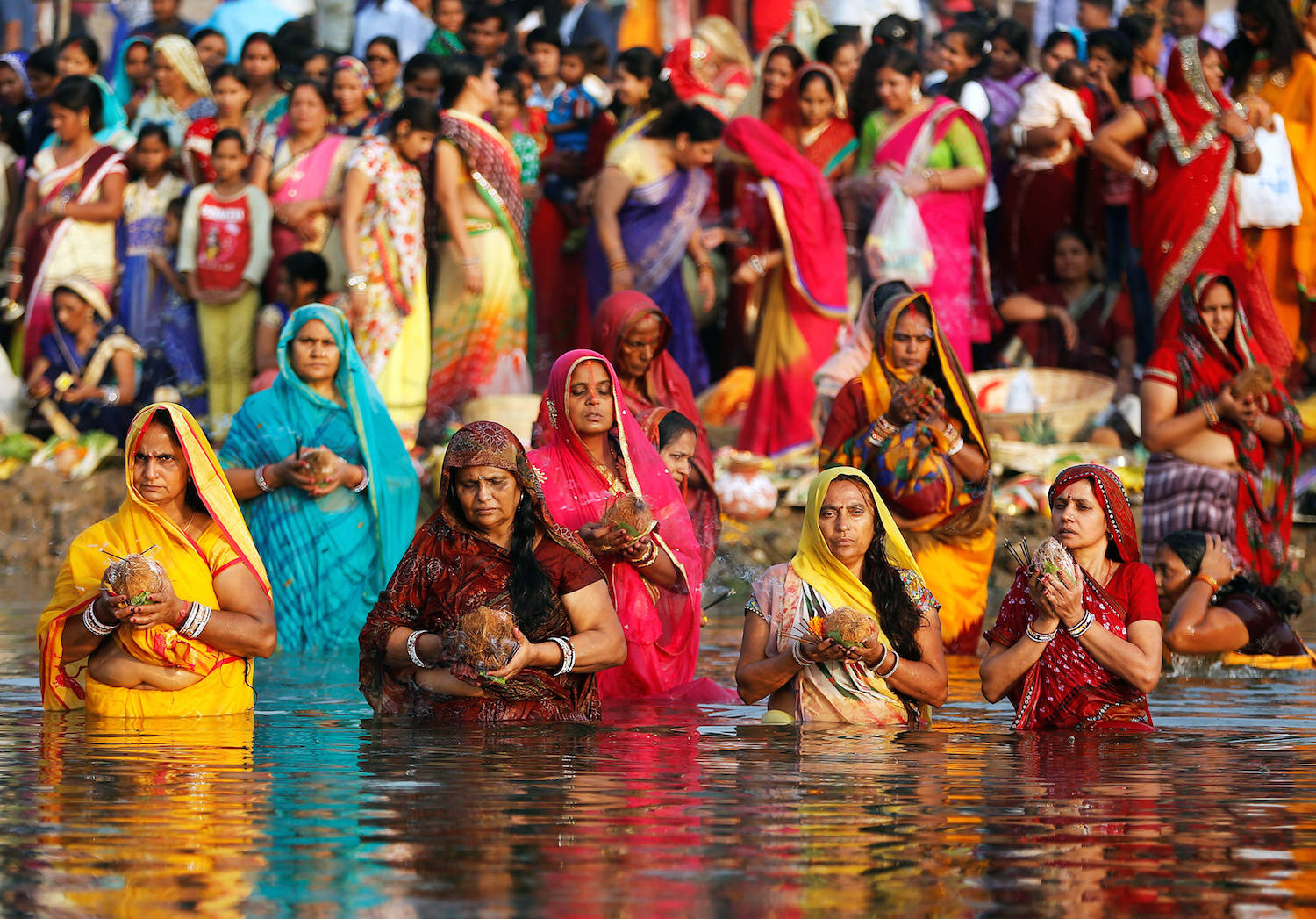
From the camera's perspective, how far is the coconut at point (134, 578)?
6465mm

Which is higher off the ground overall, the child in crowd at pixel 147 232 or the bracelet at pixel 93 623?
the child in crowd at pixel 147 232

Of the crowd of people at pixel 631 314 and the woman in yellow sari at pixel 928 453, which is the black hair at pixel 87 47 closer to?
the crowd of people at pixel 631 314

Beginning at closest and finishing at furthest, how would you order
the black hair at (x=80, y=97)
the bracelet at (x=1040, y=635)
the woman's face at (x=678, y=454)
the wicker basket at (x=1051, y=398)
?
1. the bracelet at (x=1040, y=635)
2. the woman's face at (x=678, y=454)
3. the wicker basket at (x=1051, y=398)
4. the black hair at (x=80, y=97)

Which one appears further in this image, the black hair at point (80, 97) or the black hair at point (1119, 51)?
the black hair at point (80, 97)

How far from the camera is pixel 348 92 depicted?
12875mm

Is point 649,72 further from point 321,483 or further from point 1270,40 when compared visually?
point 321,483

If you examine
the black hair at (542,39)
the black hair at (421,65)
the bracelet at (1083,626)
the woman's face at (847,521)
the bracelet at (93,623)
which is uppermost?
the black hair at (542,39)

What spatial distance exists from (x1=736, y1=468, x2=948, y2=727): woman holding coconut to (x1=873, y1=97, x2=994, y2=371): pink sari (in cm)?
571

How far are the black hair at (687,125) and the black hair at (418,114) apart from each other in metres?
1.23

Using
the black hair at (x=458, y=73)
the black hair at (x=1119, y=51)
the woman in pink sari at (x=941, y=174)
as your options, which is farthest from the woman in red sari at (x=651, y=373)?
the black hair at (x=1119, y=51)

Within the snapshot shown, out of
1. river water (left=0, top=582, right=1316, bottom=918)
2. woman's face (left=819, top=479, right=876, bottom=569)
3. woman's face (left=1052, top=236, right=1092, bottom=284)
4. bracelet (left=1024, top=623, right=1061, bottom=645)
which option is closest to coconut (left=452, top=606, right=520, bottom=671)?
river water (left=0, top=582, right=1316, bottom=918)

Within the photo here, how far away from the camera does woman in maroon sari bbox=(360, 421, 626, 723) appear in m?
6.59

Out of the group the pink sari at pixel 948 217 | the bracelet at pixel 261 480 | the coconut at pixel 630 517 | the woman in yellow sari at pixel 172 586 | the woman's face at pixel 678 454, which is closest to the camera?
the woman in yellow sari at pixel 172 586

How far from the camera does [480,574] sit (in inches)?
261
